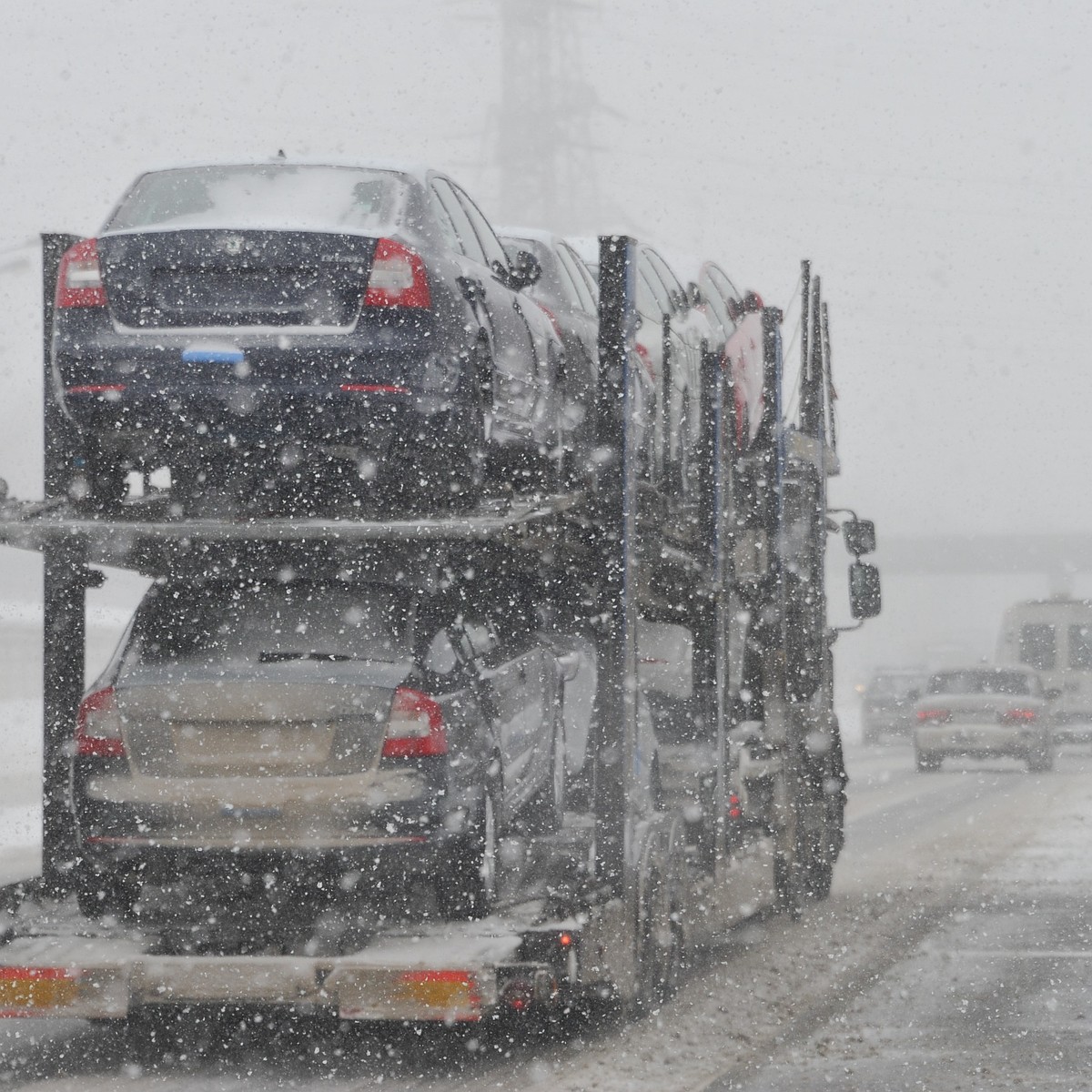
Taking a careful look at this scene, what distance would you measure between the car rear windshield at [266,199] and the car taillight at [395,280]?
141 mm

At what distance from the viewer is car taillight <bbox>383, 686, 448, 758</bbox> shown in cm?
733

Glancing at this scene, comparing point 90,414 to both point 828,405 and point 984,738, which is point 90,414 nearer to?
point 828,405

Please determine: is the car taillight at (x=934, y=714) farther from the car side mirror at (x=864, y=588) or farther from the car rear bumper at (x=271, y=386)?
the car rear bumper at (x=271, y=386)

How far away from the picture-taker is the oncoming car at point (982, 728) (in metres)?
32.2

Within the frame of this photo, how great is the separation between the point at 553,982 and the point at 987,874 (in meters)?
9.07

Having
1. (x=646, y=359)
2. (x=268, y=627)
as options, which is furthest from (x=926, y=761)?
(x=268, y=627)

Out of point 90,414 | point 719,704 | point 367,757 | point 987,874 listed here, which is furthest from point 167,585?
point 987,874

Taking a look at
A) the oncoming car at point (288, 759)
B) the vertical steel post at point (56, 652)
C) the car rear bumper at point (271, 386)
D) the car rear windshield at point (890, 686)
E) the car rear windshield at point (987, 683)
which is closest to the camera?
the oncoming car at point (288, 759)

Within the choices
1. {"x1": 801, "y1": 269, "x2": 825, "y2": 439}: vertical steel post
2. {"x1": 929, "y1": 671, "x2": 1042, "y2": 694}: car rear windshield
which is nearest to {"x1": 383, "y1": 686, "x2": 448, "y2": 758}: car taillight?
{"x1": 801, "y1": 269, "x2": 825, "y2": 439}: vertical steel post

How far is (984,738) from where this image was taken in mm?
32219

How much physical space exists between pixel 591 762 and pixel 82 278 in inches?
111

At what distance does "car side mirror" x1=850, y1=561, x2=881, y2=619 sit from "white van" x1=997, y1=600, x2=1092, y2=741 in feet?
84.9

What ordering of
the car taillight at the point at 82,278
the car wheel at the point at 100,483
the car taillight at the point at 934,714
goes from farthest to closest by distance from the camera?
the car taillight at the point at 934,714, the car wheel at the point at 100,483, the car taillight at the point at 82,278

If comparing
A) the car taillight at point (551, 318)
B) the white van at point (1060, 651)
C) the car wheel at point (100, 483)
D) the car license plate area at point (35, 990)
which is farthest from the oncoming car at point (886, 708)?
the car license plate area at point (35, 990)
